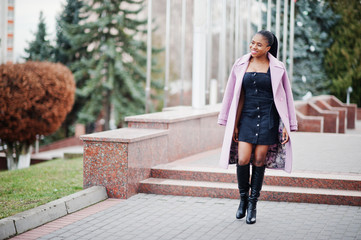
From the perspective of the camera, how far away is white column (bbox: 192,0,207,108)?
37.3ft

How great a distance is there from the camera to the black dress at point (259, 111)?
6242mm

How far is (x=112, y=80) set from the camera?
3800 centimetres

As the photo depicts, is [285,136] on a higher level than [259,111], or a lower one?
lower

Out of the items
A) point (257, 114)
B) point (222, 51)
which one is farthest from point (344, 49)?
point (257, 114)

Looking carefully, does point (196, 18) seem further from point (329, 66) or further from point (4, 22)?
point (329, 66)

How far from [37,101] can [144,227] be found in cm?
1734

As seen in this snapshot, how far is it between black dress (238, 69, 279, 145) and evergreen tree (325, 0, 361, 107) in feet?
85.3

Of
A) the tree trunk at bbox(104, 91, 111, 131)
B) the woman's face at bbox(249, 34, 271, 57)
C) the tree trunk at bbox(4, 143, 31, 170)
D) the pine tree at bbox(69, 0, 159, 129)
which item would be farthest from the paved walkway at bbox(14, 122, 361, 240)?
the tree trunk at bbox(104, 91, 111, 131)

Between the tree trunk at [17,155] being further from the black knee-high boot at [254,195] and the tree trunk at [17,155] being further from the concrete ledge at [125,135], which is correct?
the black knee-high boot at [254,195]

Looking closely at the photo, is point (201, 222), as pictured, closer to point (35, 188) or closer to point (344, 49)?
point (35, 188)

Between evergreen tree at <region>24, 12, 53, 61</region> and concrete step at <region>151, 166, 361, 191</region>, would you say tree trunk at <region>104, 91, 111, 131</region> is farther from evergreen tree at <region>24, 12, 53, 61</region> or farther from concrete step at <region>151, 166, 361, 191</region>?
concrete step at <region>151, 166, 361, 191</region>

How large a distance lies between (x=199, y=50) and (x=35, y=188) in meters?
4.52

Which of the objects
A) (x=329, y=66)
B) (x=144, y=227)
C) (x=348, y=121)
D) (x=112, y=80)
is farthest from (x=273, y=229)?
(x=112, y=80)

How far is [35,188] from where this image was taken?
8.56 meters
